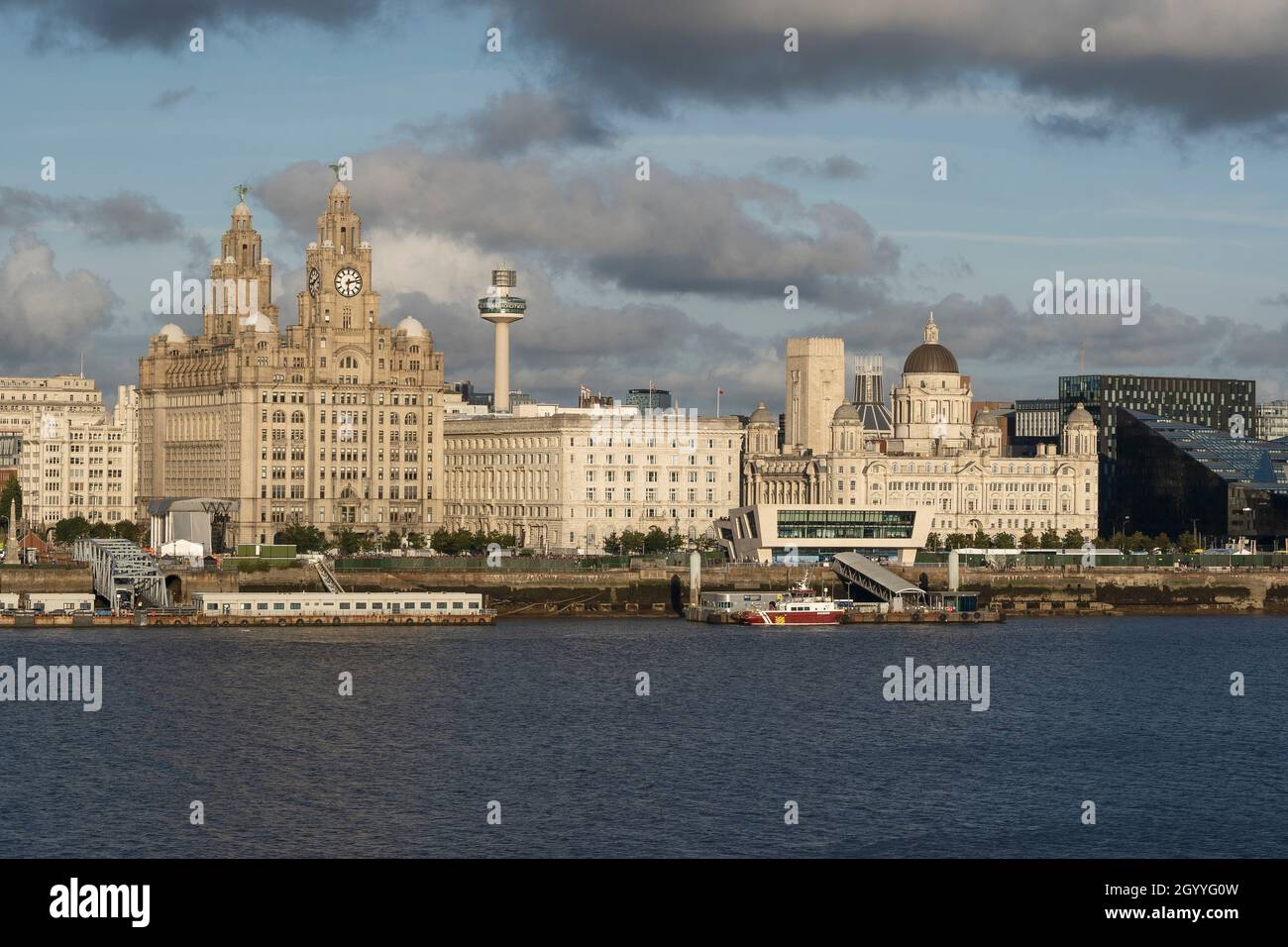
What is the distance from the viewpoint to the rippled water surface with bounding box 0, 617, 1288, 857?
55.4 meters

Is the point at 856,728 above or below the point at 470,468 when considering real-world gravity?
below

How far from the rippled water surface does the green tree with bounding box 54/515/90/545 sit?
77.5 metres

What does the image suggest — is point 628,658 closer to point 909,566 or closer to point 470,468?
point 909,566

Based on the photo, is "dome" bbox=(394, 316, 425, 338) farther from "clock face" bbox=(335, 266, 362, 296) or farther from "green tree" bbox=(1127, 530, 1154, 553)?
"green tree" bbox=(1127, 530, 1154, 553)

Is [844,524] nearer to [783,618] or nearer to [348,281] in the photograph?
[783,618]

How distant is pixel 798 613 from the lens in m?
133

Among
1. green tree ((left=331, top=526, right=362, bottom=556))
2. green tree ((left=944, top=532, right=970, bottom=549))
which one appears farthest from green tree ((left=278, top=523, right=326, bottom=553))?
green tree ((left=944, top=532, right=970, bottom=549))

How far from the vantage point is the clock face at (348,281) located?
191375mm

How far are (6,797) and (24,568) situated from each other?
8787 cm

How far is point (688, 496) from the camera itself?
186625 mm

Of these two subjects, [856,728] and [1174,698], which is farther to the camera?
[1174,698]

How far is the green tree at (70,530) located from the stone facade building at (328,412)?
438 inches

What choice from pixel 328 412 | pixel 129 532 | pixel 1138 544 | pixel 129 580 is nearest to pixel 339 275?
pixel 328 412
